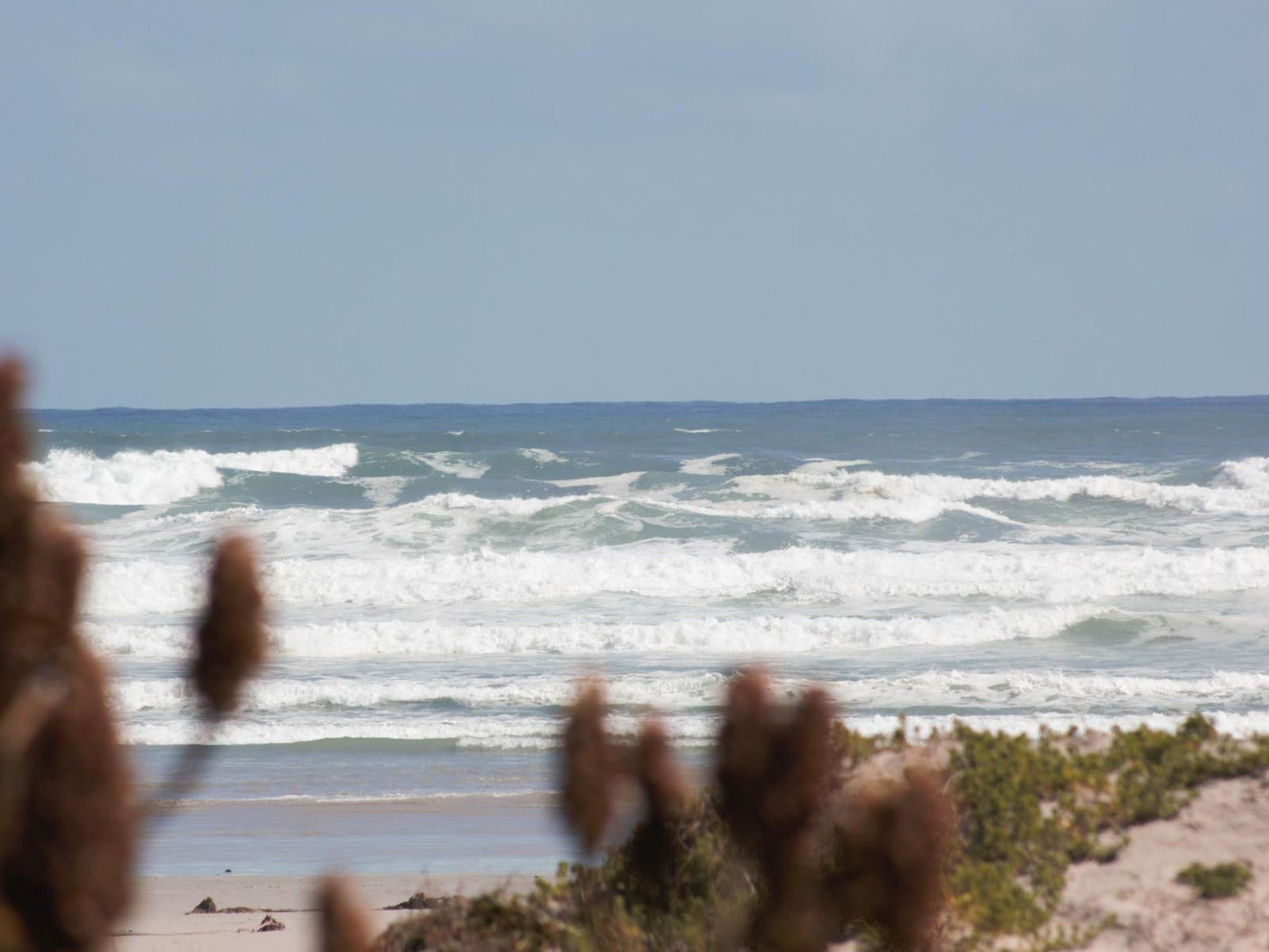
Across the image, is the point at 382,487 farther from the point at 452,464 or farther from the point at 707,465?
the point at 707,465

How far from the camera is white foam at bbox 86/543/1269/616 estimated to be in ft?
70.5

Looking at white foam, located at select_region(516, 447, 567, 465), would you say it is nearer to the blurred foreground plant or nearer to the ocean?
the ocean

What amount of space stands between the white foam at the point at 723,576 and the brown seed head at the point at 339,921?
64.9ft

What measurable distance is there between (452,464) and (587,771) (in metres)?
40.5

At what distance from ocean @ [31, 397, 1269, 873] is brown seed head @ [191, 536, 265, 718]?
1.8 inches

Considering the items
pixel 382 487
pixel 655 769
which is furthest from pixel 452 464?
pixel 655 769

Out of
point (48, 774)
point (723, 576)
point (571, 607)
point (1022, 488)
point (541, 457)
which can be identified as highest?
point (48, 774)

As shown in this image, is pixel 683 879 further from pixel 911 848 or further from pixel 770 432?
pixel 770 432

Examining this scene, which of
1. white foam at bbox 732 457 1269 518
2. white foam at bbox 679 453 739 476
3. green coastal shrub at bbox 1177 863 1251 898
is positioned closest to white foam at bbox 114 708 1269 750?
green coastal shrub at bbox 1177 863 1251 898

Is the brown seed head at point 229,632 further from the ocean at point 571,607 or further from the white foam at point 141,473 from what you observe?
the white foam at point 141,473

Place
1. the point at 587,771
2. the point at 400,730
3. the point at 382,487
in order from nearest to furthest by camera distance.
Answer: the point at 587,771 < the point at 400,730 < the point at 382,487

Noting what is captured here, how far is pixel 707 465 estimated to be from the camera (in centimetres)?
4278

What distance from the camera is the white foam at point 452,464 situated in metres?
40.9

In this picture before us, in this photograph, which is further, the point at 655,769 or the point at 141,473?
the point at 141,473
